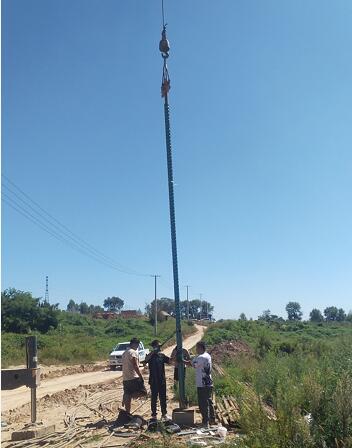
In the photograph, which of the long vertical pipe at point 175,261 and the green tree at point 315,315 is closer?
the long vertical pipe at point 175,261

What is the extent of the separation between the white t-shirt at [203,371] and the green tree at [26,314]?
43361 mm

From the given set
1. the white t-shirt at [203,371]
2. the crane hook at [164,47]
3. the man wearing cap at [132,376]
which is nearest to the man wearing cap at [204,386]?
the white t-shirt at [203,371]

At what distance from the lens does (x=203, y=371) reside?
35.3 ft

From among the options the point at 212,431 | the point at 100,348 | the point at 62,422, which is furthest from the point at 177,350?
the point at 100,348

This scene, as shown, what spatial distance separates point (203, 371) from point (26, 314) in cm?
4576

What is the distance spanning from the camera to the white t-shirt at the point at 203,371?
10711mm

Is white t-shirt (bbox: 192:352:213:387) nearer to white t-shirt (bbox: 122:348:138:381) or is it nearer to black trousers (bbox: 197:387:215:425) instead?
black trousers (bbox: 197:387:215:425)

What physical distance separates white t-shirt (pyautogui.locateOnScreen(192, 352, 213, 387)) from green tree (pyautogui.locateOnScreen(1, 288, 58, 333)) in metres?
43.4

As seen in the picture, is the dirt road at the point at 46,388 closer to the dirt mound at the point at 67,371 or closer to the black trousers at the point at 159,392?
the dirt mound at the point at 67,371

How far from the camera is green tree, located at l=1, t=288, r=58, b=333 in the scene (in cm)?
5216

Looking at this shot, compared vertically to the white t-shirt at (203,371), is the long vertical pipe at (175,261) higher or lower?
higher

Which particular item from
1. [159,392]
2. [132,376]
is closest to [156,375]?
[159,392]

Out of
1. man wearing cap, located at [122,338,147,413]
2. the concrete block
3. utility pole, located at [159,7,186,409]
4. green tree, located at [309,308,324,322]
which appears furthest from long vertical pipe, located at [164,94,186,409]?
green tree, located at [309,308,324,322]

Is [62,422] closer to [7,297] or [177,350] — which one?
[177,350]
